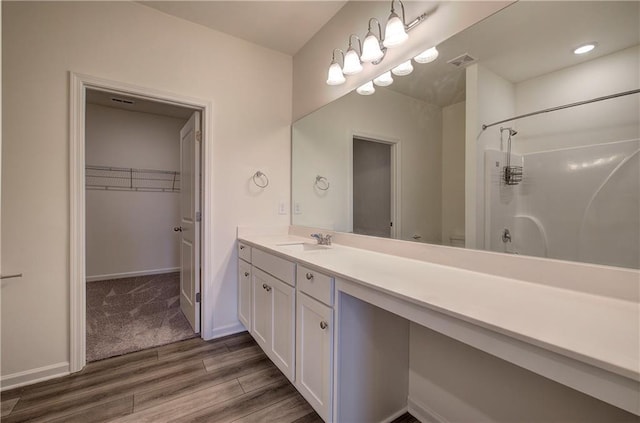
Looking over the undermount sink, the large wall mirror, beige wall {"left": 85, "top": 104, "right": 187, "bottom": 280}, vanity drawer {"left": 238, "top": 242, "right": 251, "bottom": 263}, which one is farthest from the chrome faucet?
beige wall {"left": 85, "top": 104, "right": 187, "bottom": 280}

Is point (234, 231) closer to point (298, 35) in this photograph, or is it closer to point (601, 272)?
point (298, 35)

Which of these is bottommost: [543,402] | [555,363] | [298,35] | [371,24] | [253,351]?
[253,351]

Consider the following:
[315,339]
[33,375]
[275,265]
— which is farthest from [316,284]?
[33,375]

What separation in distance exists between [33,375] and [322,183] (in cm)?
232

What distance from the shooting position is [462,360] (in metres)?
1.22

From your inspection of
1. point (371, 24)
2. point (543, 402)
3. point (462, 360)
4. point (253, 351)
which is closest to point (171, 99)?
point (371, 24)

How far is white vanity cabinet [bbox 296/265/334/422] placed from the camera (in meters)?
1.19

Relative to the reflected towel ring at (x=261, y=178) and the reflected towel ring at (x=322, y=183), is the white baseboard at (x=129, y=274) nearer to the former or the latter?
the reflected towel ring at (x=261, y=178)

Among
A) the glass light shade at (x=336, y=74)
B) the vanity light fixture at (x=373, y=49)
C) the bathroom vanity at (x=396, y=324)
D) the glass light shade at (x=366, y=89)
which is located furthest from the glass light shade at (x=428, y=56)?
the bathroom vanity at (x=396, y=324)

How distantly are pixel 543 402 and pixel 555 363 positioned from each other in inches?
24.3

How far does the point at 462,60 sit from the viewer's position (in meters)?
1.27

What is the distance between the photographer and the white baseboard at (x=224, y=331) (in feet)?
7.22

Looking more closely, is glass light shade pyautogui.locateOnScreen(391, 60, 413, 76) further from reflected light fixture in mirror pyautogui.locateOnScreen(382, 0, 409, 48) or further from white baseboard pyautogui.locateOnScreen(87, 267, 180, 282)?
white baseboard pyautogui.locateOnScreen(87, 267, 180, 282)

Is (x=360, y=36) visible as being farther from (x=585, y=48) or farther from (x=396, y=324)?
(x=396, y=324)
